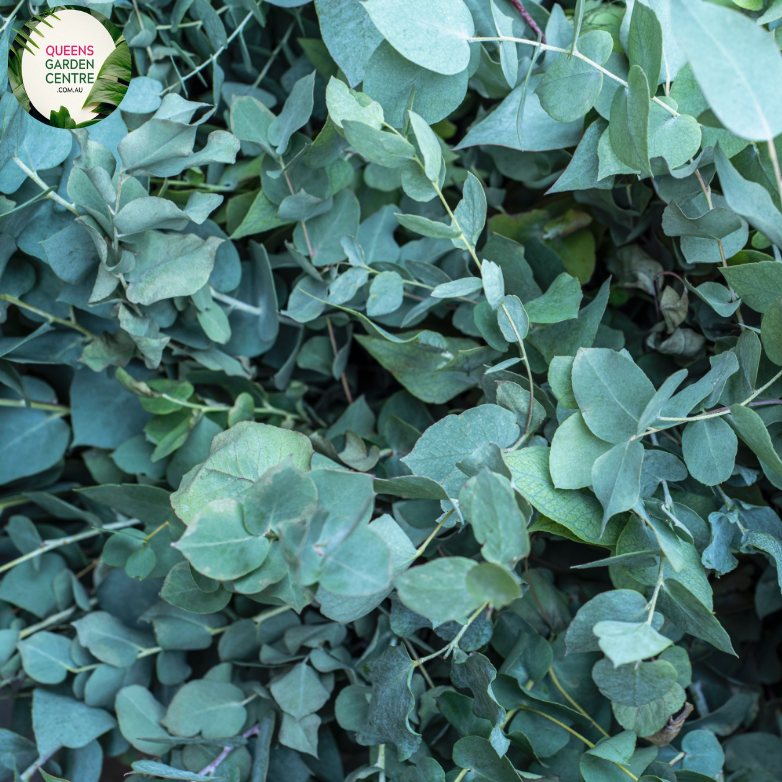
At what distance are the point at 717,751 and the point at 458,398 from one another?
280 millimetres

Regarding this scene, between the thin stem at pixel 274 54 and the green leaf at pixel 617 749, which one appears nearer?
the green leaf at pixel 617 749

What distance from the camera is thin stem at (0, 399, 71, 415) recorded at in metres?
0.45

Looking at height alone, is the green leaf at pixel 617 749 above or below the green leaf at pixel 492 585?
below

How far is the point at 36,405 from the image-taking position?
46 centimetres

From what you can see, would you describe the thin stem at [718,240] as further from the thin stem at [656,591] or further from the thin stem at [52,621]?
the thin stem at [52,621]

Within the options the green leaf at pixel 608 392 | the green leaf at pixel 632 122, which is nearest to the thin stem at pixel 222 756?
the green leaf at pixel 608 392

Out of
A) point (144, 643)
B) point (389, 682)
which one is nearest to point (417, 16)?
point (389, 682)

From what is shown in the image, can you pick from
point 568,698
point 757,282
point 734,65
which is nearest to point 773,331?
point 757,282

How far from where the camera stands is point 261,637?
1.43 feet

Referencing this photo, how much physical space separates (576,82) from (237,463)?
0.82ft

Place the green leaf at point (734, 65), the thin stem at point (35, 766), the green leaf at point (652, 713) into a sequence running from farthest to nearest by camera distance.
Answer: the thin stem at point (35, 766) < the green leaf at point (652, 713) < the green leaf at point (734, 65)

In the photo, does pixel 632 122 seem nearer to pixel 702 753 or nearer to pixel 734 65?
pixel 734 65

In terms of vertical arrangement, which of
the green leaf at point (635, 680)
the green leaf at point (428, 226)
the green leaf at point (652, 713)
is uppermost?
the green leaf at point (428, 226)

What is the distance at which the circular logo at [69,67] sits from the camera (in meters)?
0.35
